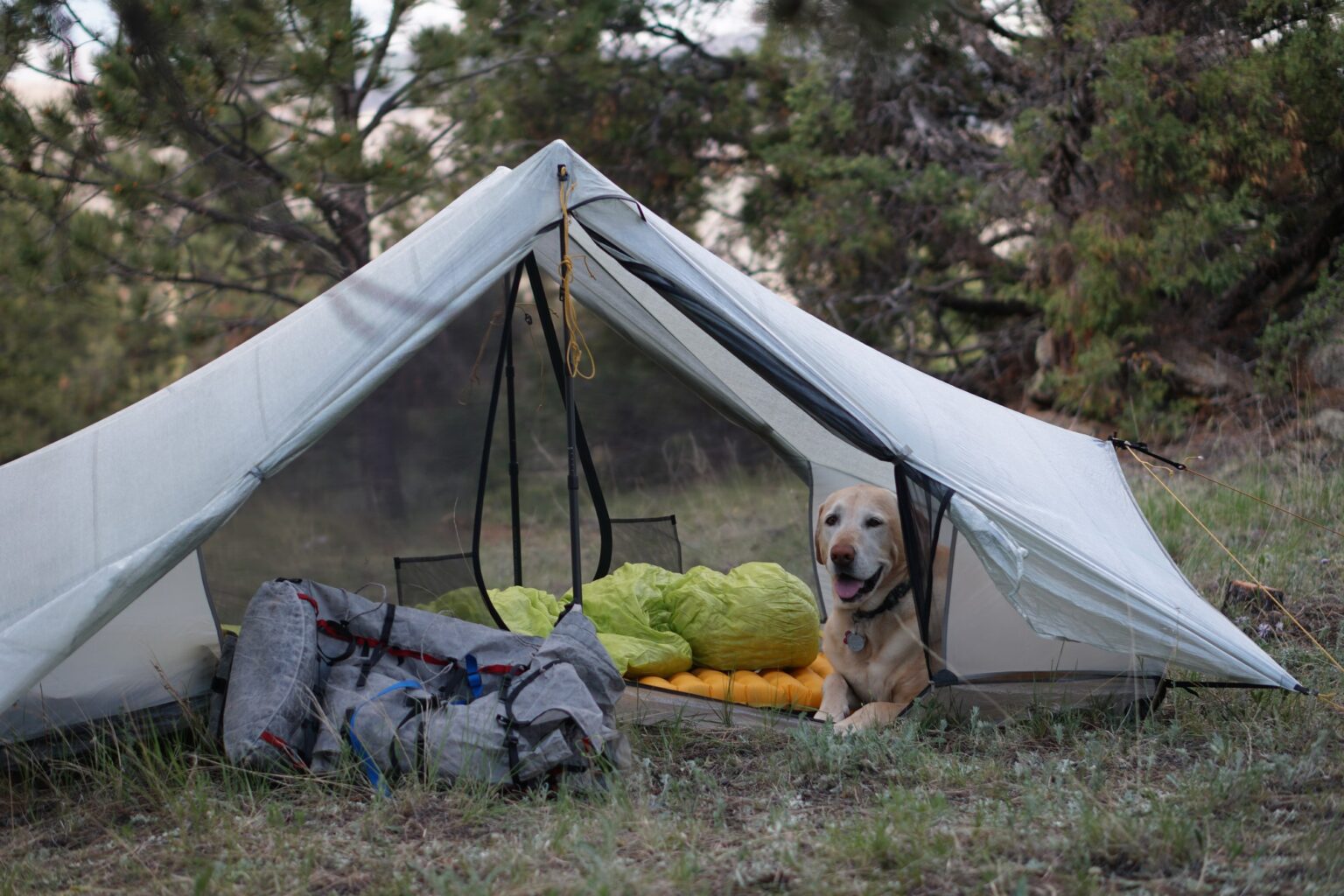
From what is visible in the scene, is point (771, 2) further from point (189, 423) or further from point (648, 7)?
point (648, 7)

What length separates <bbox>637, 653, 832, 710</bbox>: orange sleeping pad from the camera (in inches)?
148

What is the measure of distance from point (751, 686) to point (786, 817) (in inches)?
50.0

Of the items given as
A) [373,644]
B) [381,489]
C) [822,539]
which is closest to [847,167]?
[822,539]

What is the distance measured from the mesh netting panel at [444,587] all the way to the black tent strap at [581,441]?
622 millimetres

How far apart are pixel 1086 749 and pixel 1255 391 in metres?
5.22

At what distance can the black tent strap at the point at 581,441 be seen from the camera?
172 inches

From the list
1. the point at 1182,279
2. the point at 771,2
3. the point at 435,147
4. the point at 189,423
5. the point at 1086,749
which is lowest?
the point at 1086,749

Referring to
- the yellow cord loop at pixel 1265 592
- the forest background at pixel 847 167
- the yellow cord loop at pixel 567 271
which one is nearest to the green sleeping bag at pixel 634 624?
the yellow cord loop at pixel 567 271

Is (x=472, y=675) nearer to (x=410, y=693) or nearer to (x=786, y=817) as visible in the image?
(x=410, y=693)

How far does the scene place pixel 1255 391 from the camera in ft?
24.1

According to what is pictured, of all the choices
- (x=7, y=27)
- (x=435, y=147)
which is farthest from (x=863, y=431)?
(x=435, y=147)

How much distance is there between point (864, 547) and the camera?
3.62 metres

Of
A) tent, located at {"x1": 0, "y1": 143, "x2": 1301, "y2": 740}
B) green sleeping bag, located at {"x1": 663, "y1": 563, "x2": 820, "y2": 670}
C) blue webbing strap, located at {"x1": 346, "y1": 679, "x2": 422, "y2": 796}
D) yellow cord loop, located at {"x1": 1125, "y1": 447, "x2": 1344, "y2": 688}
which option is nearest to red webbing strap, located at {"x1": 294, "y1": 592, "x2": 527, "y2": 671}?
blue webbing strap, located at {"x1": 346, "y1": 679, "x2": 422, "y2": 796}

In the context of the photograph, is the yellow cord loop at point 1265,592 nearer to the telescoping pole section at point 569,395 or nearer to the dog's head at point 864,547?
the dog's head at point 864,547
